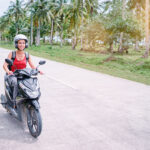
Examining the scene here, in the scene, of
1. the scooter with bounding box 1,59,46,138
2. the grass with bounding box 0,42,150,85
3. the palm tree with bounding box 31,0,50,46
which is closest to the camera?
the scooter with bounding box 1,59,46,138

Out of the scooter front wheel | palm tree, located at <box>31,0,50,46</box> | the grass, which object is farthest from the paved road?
palm tree, located at <box>31,0,50,46</box>

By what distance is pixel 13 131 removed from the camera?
4164mm

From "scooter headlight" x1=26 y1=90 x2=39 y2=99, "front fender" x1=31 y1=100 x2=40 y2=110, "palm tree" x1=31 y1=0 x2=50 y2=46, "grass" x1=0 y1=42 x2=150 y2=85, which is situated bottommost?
"grass" x1=0 y1=42 x2=150 y2=85

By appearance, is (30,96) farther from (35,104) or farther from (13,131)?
(13,131)

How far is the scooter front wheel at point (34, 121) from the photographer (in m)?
3.81

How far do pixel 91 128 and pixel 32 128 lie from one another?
1.14 metres

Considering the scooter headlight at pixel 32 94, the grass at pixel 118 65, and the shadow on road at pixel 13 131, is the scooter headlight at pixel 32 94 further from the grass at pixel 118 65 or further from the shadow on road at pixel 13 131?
the grass at pixel 118 65

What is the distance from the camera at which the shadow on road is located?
3.85 metres

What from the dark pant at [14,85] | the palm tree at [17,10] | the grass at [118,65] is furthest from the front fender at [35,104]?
the palm tree at [17,10]

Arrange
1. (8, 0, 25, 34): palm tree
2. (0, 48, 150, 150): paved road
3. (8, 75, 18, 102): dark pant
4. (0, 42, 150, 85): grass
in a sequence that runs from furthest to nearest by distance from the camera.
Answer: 1. (8, 0, 25, 34): palm tree
2. (0, 42, 150, 85): grass
3. (8, 75, 18, 102): dark pant
4. (0, 48, 150, 150): paved road

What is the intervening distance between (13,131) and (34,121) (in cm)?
51

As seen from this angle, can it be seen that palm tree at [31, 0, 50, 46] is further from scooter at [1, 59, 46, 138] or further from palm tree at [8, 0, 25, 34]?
scooter at [1, 59, 46, 138]

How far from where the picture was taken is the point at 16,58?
4.62 meters

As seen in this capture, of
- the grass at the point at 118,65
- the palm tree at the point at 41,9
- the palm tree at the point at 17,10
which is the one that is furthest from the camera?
the palm tree at the point at 17,10
